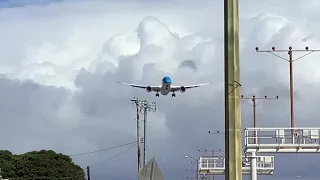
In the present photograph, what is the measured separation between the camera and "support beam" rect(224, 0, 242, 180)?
13781 mm

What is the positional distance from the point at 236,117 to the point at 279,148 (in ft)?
132

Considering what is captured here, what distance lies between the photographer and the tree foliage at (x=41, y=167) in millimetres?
108250

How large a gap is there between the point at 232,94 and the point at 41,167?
321 feet

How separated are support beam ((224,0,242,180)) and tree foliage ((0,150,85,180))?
9412 centimetres

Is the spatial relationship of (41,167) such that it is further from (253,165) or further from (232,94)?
(232,94)

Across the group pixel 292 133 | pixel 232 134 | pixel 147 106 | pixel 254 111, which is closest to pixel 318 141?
pixel 292 133

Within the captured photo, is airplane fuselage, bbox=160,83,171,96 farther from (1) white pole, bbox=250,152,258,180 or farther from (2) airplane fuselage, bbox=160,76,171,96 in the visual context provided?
(1) white pole, bbox=250,152,258,180

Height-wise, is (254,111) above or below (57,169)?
above

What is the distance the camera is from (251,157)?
57250mm

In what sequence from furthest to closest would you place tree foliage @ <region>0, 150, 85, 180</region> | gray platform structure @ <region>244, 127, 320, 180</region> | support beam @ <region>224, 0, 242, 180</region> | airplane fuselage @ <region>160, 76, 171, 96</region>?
tree foliage @ <region>0, 150, 85, 180</region>
airplane fuselage @ <region>160, 76, 171, 96</region>
gray platform structure @ <region>244, 127, 320, 180</region>
support beam @ <region>224, 0, 242, 180</region>

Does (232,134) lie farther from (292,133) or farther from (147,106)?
(147,106)

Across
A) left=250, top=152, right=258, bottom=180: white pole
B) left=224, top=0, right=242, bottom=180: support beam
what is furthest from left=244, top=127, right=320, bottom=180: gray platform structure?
left=224, top=0, right=242, bottom=180: support beam

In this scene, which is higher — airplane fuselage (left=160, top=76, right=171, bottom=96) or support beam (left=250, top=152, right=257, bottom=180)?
airplane fuselage (left=160, top=76, right=171, bottom=96)

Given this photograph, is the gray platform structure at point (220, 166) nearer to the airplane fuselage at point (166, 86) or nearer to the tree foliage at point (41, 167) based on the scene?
the airplane fuselage at point (166, 86)
